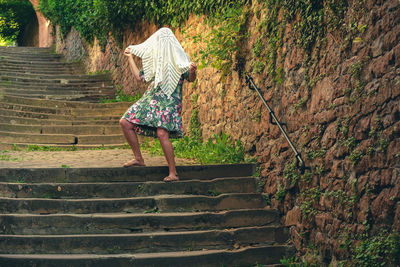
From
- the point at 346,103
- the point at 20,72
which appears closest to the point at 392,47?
the point at 346,103

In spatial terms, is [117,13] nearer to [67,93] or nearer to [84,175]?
[67,93]

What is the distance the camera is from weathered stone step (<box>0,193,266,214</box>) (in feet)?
13.4

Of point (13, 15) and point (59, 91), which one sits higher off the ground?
point (13, 15)

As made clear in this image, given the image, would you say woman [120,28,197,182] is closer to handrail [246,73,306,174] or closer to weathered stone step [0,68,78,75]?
handrail [246,73,306,174]

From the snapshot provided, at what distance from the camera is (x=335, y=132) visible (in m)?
3.25

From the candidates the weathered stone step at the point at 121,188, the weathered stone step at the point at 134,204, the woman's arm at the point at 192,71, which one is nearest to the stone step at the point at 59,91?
the weathered stone step at the point at 121,188

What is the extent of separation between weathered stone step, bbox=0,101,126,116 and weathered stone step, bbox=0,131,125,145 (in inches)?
49.0

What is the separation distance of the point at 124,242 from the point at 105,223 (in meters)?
0.28

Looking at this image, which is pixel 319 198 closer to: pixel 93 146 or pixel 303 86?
pixel 303 86

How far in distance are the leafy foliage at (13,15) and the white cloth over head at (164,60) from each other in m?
23.5

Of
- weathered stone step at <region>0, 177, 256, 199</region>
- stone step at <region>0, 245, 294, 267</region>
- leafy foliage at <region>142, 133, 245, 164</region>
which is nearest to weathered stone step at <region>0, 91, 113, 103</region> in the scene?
leafy foliage at <region>142, 133, 245, 164</region>

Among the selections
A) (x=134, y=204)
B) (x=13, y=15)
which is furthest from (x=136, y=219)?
(x=13, y=15)

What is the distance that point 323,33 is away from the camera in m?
3.44

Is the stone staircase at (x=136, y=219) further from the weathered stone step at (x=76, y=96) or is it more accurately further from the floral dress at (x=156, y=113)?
the weathered stone step at (x=76, y=96)
